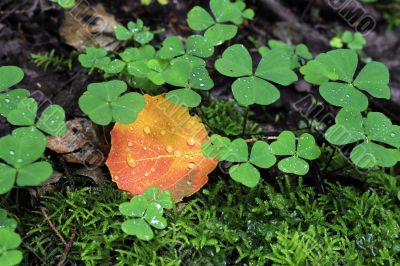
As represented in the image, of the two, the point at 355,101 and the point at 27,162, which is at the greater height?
the point at 355,101

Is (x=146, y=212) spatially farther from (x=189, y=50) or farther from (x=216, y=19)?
(x=216, y=19)

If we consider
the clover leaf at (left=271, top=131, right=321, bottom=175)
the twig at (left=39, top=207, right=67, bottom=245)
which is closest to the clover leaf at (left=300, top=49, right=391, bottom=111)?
the clover leaf at (left=271, top=131, right=321, bottom=175)

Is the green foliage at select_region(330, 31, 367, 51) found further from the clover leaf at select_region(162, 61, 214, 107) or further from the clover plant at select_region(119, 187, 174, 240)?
the clover plant at select_region(119, 187, 174, 240)

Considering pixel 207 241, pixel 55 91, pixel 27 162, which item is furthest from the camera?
pixel 55 91

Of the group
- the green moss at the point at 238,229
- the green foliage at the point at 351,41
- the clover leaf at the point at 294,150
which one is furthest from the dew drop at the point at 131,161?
the green foliage at the point at 351,41

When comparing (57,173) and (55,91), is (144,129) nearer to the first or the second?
(57,173)

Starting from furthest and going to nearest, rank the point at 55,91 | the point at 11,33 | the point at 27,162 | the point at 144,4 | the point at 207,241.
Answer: the point at 144,4 → the point at 11,33 → the point at 55,91 → the point at 207,241 → the point at 27,162

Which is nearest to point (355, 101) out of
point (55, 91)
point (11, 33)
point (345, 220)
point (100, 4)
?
point (345, 220)

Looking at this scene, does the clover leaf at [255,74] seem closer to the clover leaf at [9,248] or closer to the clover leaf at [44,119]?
the clover leaf at [44,119]
